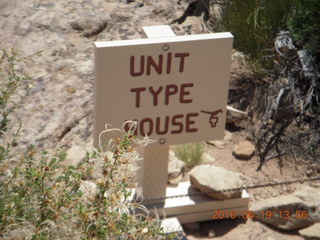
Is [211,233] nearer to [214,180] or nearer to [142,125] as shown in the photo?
[214,180]

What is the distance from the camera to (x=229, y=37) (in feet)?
10.4

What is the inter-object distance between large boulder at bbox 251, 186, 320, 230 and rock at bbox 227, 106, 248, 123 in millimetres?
842

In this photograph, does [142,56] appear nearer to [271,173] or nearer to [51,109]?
[51,109]

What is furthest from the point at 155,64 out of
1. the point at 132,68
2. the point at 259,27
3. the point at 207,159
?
the point at 259,27

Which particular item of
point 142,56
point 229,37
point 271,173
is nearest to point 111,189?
point 142,56

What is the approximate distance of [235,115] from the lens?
4.31 metres

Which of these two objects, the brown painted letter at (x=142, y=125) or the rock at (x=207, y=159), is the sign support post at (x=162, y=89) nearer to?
the brown painted letter at (x=142, y=125)

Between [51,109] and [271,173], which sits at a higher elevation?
[51,109]

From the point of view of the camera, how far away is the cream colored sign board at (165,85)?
9.95ft

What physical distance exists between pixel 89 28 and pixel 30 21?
0.41 meters

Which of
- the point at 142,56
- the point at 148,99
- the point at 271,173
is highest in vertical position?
the point at 142,56
